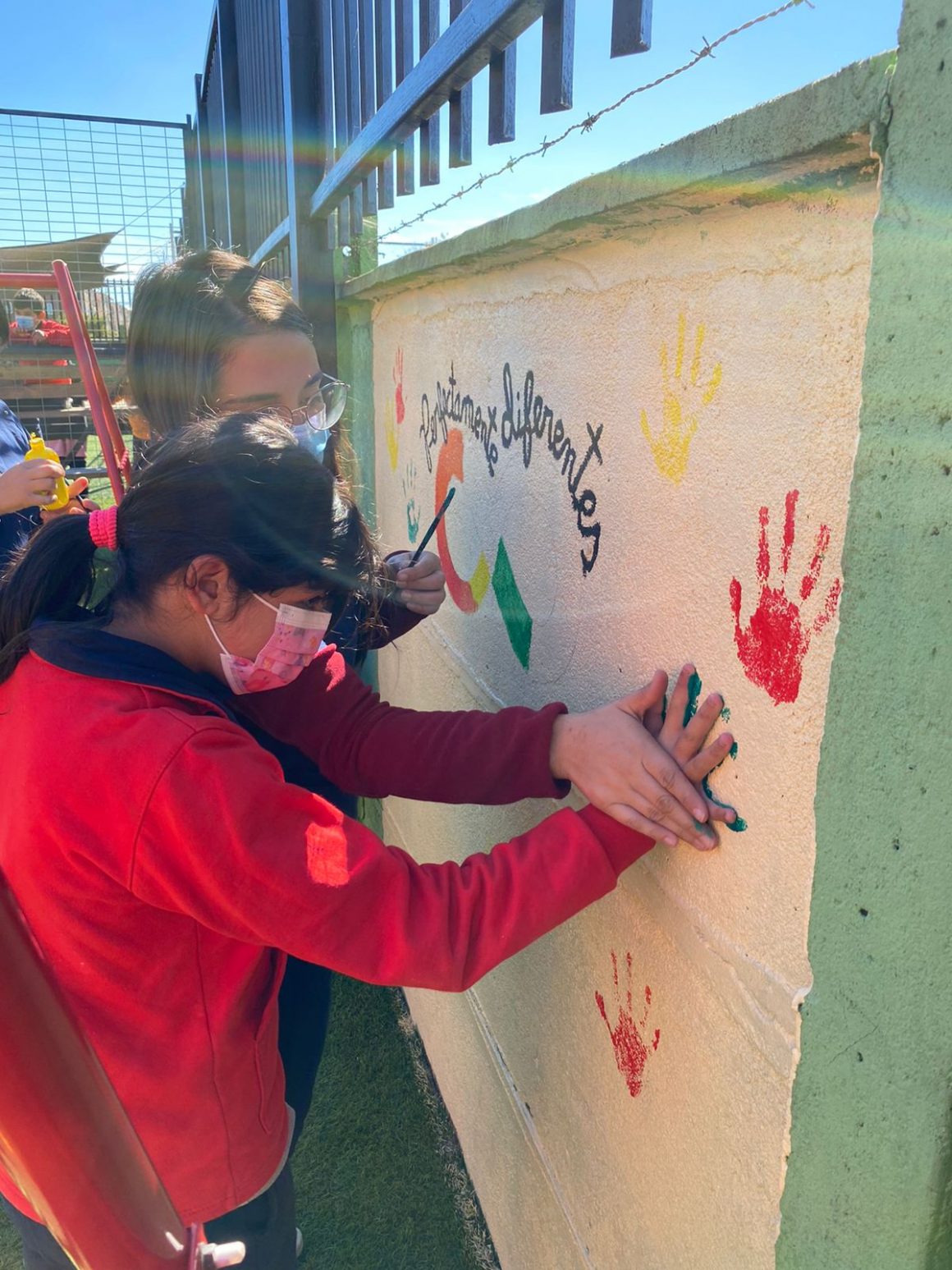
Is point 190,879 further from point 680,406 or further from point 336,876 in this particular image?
point 680,406

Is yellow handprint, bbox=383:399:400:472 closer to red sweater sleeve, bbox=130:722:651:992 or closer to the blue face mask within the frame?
the blue face mask

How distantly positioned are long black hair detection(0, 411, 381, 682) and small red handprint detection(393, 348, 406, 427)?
1.26 meters

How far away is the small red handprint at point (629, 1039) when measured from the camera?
1339mm

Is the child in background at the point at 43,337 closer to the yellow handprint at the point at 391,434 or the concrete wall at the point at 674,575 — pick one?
the yellow handprint at the point at 391,434

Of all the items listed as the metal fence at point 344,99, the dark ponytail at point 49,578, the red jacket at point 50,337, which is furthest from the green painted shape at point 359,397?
the red jacket at point 50,337

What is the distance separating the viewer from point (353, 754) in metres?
1.67

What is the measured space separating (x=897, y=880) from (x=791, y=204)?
603 millimetres

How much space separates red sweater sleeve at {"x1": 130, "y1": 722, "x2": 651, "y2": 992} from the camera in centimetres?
107

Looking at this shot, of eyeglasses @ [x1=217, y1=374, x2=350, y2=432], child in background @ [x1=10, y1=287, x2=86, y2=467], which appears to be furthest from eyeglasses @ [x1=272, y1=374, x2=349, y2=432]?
child in background @ [x1=10, y1=287, x2=86, y2=467]

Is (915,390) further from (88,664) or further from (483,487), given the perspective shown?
(483,487)

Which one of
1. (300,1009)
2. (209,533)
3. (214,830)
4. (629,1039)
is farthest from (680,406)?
(300,1009)

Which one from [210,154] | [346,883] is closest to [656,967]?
[346,883]

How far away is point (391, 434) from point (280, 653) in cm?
164

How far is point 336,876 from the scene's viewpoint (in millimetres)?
1101
